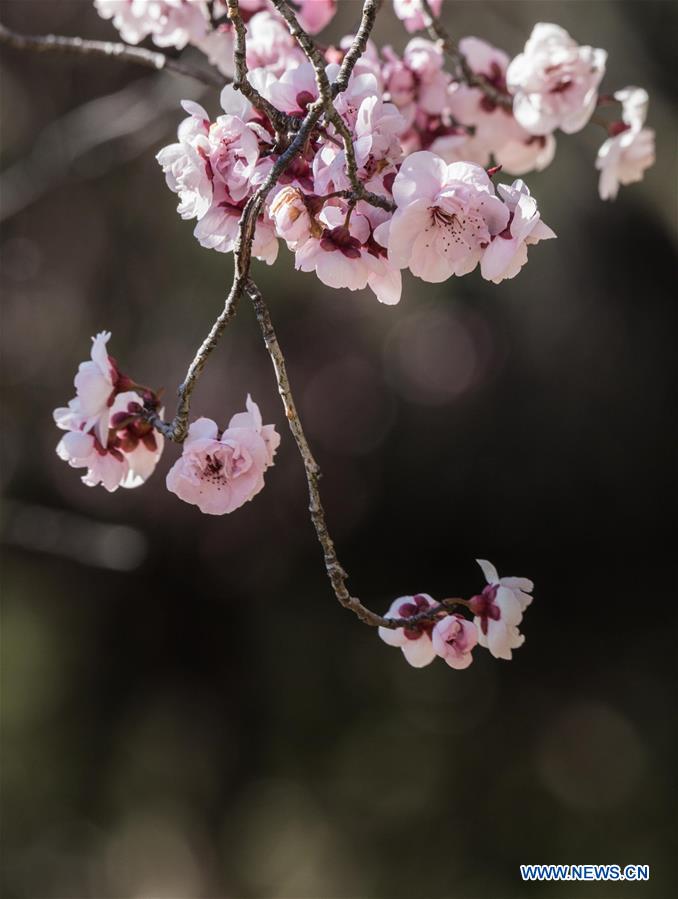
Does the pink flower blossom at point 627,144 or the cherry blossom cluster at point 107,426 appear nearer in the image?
the cherry blossom cluster at point 107,426

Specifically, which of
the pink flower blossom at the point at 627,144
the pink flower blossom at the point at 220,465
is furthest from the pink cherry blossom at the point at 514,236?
the pink flower blossom at the point at 627,144

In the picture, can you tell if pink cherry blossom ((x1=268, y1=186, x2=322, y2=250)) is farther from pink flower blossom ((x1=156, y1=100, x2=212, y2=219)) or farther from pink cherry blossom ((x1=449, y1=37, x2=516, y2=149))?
pink cherry blossom ((x1=449, y1=37, x2=516, y2=149))

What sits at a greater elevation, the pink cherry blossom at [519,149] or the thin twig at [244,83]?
the pink cherry blossom at [519,149]

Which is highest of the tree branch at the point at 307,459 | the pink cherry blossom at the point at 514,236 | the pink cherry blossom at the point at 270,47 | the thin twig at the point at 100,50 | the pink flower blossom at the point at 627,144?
the thin twig at the point at 100,50

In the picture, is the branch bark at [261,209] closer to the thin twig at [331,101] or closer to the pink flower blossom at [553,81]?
the thin twig at [331,101]

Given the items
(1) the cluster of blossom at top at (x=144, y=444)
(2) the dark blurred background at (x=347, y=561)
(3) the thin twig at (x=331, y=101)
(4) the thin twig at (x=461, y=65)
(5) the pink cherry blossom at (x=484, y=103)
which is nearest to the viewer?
(3) the thin twig at (x=331, y=101)

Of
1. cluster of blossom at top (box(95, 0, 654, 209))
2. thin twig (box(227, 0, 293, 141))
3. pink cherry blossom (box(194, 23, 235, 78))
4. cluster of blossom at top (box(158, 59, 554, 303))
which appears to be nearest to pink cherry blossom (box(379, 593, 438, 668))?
cluster of blossom at top (box(158, 59, 554, 303))

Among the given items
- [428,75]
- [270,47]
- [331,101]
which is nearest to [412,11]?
[428,75]
